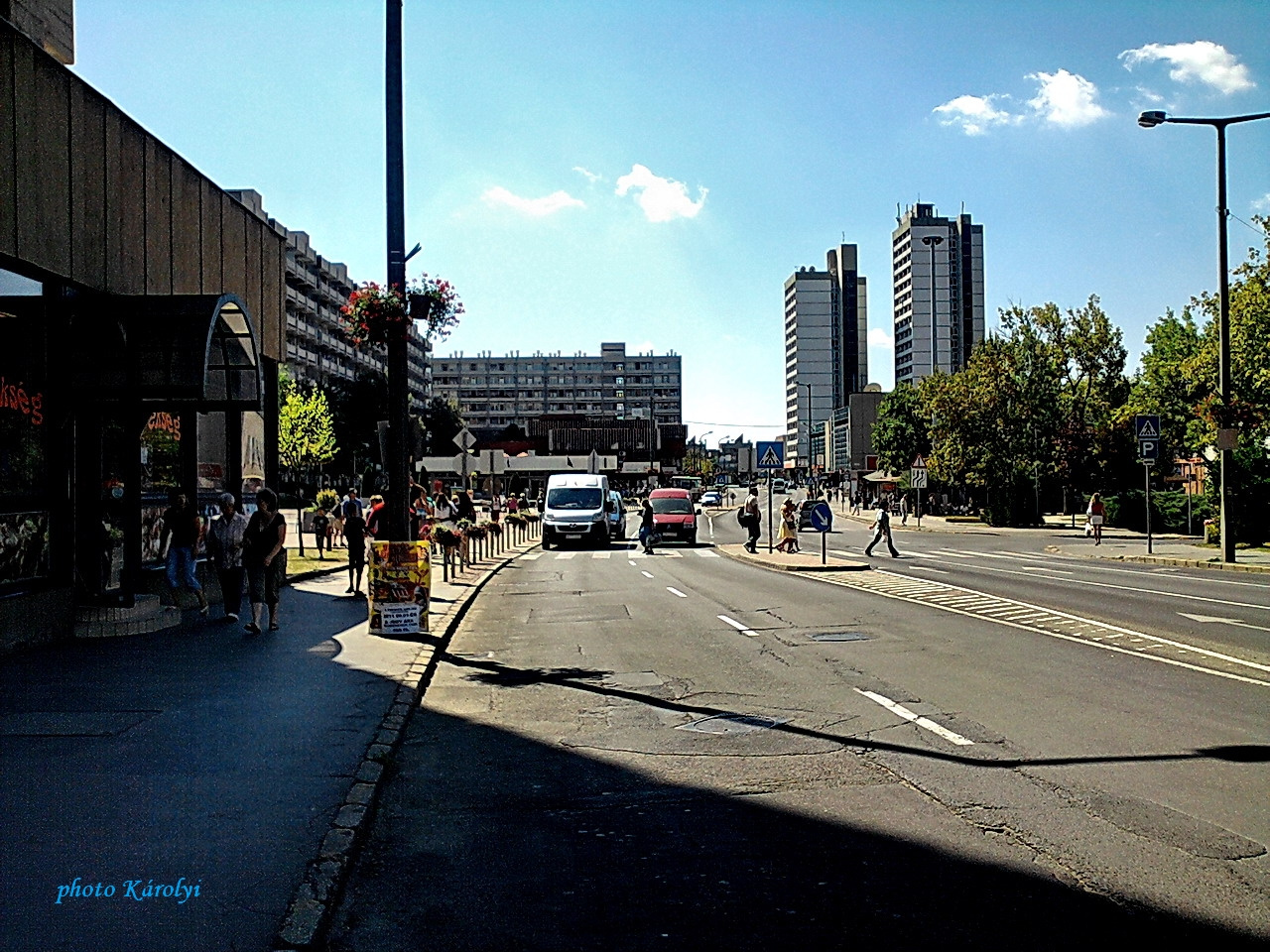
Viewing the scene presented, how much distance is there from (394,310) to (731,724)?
722 cm

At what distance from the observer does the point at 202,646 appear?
13008 millimetres

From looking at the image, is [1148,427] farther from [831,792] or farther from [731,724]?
[831,792]

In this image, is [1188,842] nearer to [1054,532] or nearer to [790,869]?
[790,869]

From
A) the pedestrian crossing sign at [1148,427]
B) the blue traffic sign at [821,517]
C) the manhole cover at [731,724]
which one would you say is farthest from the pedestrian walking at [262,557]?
the pedestrian crossing sign at [1148,427]

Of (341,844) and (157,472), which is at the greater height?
(157,472)

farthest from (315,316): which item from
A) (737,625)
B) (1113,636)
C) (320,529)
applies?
(1113,636)

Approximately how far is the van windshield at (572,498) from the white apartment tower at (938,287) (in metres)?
132

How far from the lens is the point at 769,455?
30.7m

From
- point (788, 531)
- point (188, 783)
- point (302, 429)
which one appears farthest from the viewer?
point (302, 429)

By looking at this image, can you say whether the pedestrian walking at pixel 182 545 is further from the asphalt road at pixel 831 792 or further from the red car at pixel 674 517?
the red car at pixel 674 517

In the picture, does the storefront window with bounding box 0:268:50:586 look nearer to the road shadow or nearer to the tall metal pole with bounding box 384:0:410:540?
the tall metal pole with bounding box 384:0:410:540

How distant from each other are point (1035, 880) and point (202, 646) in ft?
33.5

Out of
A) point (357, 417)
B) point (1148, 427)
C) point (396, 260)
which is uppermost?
point (357, 417)

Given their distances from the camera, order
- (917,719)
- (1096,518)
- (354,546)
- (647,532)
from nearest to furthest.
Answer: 1. (917,719)
2. (354,546)
3. (647,532)
4. (1096,518)
